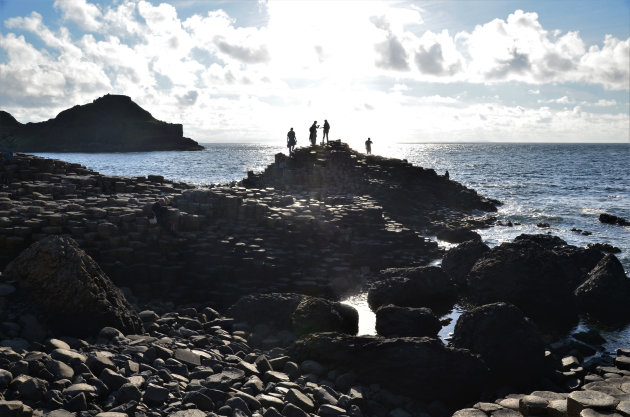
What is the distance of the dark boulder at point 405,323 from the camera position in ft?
37.4

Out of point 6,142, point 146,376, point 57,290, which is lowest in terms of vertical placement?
point 146,376

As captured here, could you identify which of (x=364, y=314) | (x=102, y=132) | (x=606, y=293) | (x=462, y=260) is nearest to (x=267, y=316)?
(x=364, y=314)

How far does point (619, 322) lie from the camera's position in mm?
13555

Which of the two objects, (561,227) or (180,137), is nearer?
(561,227)

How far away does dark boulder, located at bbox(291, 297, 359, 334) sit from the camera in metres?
11.2

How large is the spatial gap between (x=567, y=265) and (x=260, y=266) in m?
→ 10.9

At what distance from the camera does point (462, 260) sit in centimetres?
1731

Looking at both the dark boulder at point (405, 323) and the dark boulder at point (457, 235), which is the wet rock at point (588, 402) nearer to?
the dark boulder at point (405, 323)

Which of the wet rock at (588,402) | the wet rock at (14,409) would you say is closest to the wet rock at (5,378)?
the wet rock at (14,409)

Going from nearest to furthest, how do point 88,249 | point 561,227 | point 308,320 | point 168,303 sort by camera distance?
point 308,320 < point 168,303 < point 88,249 < point 561,227

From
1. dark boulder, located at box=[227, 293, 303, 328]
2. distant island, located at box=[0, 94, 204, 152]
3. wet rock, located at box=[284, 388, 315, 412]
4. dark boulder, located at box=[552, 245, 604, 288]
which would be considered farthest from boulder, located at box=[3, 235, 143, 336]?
distant island, located at box=[0, 94, 204, 152]

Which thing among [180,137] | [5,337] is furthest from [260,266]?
[180,137]

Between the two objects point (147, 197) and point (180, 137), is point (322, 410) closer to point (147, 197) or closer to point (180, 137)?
point (147, 197)

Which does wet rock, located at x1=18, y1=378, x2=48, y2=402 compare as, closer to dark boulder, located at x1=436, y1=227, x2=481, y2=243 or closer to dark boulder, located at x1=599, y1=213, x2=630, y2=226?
dark boulder, located at x1=436, y1=227, x2=481, y2=243
